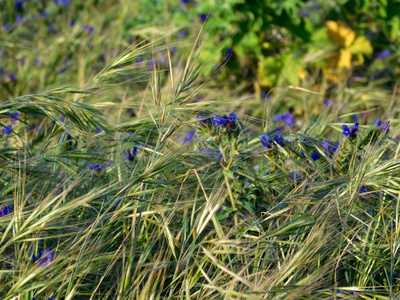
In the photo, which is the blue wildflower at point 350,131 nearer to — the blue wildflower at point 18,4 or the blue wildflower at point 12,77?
the blue wildflower at point 12,77

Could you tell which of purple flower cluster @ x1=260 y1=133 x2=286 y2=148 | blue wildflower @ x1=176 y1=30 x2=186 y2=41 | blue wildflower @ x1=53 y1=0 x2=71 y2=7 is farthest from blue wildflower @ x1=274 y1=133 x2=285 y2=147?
blue wildflower @ x1=53 y1=0 x2=71 y2=7

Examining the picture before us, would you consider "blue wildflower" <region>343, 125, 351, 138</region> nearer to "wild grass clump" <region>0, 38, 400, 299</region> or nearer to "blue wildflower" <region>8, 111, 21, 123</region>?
"wild grass clump" <region>0, 38, 400, 299</region>

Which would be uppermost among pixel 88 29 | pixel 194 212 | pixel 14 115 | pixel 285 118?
pixel 14 115

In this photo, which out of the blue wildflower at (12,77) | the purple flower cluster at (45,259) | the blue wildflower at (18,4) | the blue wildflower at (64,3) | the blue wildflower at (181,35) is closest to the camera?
the purple flower cluster at (45,259)

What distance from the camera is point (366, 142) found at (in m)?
1.64


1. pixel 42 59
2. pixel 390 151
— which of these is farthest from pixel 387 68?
pixel 42 59

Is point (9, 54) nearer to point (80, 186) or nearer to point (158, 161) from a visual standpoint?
point (80, 186)

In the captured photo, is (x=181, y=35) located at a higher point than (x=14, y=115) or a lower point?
lower

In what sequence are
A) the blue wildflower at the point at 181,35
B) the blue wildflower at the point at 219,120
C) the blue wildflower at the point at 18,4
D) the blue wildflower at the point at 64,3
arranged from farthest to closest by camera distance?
the blue wildflower at the point at 64,3, the blue wildflower at the point at 18,4, the blue wildflower at the point at 181,35, the blue wildflower at the point at 219,120

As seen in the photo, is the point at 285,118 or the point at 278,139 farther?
Answer: the point at 285,118

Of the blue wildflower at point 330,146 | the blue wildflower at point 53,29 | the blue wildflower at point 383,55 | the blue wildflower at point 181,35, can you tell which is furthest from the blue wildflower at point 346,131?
the blue wildflower at point 53,29

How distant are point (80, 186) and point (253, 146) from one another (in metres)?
0.59

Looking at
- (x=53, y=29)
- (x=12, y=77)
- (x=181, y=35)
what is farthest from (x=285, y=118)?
(x=53, y=29)

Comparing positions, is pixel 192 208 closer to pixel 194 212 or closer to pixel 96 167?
pixel 194 212
